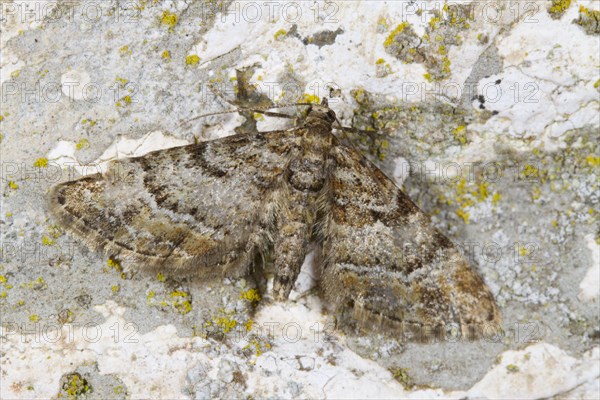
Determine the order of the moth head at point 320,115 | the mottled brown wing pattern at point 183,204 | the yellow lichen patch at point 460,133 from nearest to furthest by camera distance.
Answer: the mottled brown wing pattern at point 183,204
the moth head at point 320,115
the yellow lichen patch at point 460,133

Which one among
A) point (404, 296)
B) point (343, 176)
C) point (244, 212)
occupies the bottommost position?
point (404, 296)

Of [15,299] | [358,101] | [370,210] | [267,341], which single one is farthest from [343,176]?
[15,299]

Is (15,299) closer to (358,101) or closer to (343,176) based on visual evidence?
(343,176)

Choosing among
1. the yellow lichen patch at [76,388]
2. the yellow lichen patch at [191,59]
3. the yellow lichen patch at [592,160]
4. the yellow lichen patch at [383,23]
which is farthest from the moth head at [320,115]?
the yellow lichen patch at [76,388]

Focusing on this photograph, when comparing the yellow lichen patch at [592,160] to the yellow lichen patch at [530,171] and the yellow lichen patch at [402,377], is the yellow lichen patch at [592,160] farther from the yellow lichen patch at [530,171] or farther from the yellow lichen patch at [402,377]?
the yellow lichen patch at [402,377]

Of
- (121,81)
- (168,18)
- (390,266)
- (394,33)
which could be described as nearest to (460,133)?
(394,33)
